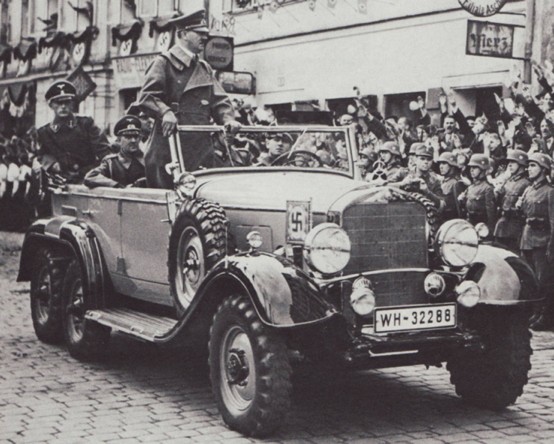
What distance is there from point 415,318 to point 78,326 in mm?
3242

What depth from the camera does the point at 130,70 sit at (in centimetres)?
2580

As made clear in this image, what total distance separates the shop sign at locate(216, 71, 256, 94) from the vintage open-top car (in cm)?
1200

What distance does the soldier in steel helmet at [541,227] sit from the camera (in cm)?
1014

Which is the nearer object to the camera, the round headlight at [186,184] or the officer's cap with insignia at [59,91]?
the round headlight at [186,184]

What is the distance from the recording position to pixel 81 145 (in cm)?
988

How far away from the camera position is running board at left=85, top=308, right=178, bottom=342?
6.80 metres

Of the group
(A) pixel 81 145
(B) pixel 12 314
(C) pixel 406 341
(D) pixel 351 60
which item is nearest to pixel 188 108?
(A) pixel 81 145

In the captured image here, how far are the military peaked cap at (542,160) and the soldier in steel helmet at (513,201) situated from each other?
1.46 feet

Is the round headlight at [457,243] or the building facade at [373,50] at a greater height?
the building facade at [373,50]

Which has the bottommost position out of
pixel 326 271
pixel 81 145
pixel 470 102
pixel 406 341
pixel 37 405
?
pixel 37 405

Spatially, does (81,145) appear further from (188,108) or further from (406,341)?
(406,341)

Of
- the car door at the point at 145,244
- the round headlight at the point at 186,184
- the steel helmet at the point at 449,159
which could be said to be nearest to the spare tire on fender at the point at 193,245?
the round headlight at the point at 186,184

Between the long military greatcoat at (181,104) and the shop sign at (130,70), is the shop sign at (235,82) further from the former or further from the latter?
the long military greatcoat at (181,104)

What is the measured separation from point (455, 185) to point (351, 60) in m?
7.99
